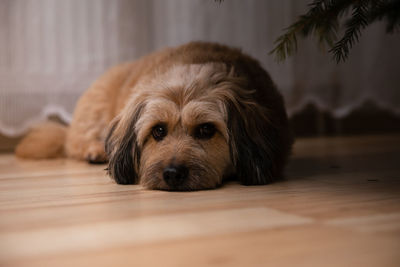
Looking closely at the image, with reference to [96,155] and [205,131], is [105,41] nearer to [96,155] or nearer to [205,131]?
[96,155]

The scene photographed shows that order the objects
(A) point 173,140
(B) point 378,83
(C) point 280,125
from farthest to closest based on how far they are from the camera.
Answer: (B) point 378,83
(C) point 280,125
(A) point 173,140

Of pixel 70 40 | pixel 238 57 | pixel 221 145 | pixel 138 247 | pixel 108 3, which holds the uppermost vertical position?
pixel 108 3

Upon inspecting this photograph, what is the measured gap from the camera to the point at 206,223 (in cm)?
133

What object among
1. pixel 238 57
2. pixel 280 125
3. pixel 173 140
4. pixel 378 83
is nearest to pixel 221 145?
pixel 173 140

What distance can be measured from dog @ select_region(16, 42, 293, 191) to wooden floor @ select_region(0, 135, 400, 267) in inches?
3.1

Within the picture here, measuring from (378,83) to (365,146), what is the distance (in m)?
1.58

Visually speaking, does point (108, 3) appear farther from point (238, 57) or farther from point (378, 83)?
point (378, 83)

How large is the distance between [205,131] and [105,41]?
2228mm

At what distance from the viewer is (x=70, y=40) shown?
3.94 metres

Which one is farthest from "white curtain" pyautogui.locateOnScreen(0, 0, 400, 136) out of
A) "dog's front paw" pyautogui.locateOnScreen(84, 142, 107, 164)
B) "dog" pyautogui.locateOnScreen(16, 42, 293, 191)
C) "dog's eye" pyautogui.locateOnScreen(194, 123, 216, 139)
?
"dog's eye" pyautogui.locateOnScreen(194, 123, 216, 139)

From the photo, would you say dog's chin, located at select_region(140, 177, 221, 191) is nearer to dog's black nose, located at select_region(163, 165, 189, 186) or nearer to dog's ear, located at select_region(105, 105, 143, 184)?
dog's black nose, located at select_region(163, 165, 189, 186)

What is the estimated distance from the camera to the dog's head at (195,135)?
1.96 metres

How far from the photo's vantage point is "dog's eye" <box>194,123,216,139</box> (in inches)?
82.0

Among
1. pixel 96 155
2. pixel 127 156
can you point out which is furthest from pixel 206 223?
pixel 96 155
